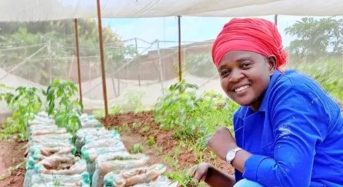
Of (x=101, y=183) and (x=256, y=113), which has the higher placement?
(x=256, y=113)

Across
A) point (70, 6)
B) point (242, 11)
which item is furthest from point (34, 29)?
point (242, 11)

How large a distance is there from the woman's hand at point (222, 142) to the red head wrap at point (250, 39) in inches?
8.2

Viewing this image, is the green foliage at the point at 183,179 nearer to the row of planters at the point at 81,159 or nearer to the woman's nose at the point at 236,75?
the row of planters at the point at 81,159

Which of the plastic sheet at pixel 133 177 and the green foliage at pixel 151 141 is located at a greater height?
the plastic sheet at pixel 133 177

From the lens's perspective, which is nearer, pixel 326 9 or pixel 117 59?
pixel 326 9

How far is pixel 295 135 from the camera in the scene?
114 cm

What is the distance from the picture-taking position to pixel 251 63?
126 centimetres

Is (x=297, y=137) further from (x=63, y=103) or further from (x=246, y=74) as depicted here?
(x=63, y=103)

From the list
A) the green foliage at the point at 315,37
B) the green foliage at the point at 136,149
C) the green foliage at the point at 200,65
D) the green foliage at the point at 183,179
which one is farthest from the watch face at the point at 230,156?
the green foliage at the point at 200,65

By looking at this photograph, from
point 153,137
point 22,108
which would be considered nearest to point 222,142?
point 153,137

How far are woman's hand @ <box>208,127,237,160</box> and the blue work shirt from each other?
85 millimetres

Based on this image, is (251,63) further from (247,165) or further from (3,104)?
(3,104)

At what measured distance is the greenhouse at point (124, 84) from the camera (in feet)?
8.87

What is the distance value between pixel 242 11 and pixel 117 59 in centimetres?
196
